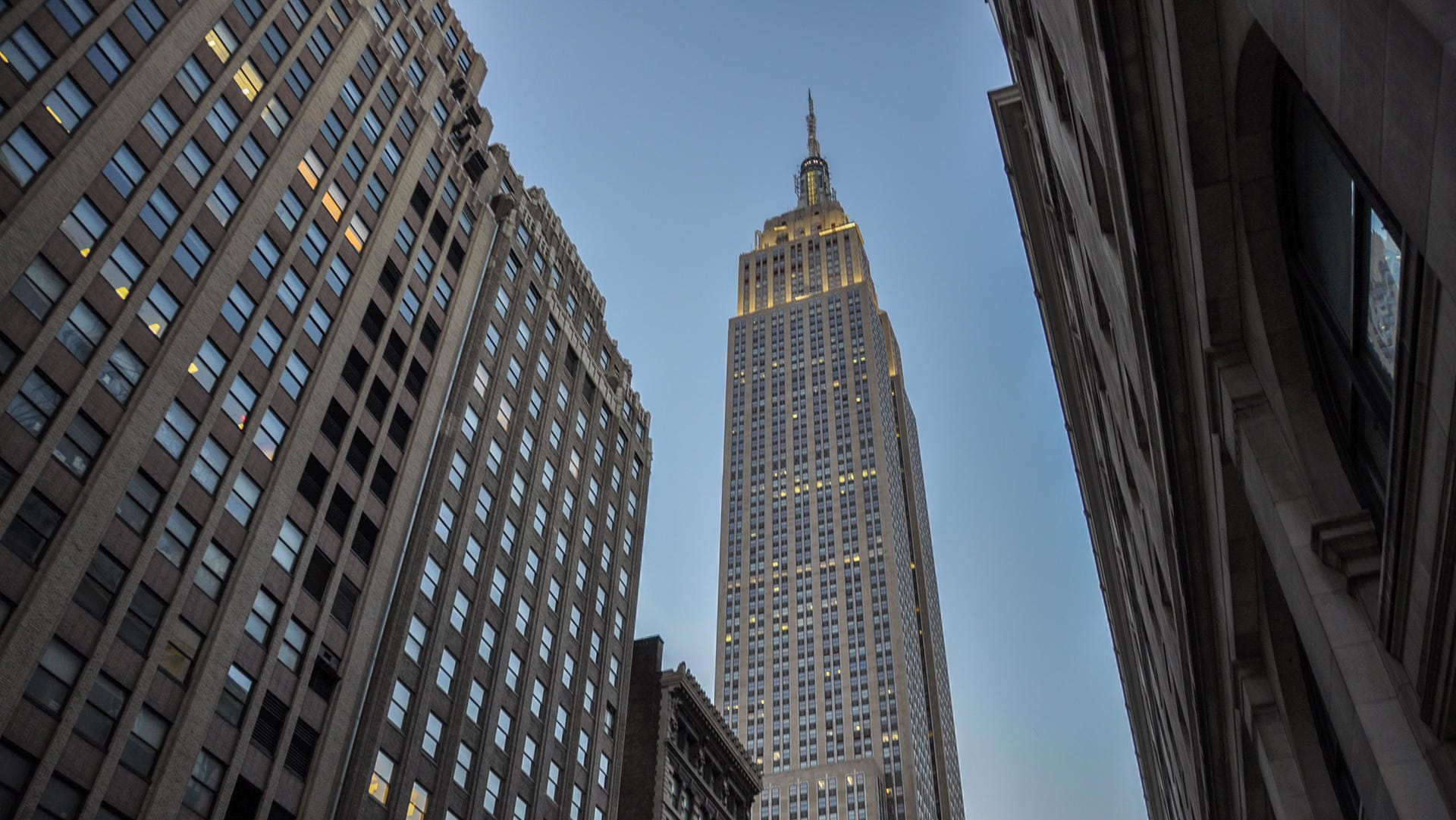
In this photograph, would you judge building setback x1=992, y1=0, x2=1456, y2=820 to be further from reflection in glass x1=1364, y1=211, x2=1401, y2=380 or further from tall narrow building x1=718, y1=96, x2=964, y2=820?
tall narrow building x1=718, y1=96, x2=964, y2=820

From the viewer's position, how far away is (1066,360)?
50500 millimetres

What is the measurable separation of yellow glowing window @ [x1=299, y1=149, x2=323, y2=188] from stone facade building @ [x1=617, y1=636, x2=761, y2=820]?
4066 cm

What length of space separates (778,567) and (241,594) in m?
151

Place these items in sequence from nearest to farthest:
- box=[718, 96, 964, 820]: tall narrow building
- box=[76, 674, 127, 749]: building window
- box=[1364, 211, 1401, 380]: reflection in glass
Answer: box=[1364, 211, 1401, 380]: reflection in glass, box=[76, 674, 127, 749]: building window, box=[718, 96, 964, 820]: tall narrow building

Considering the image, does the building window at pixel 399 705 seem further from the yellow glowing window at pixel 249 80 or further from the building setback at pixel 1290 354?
the building setback at pixel 1290 354

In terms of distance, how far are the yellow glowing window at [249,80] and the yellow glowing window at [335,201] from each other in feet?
17.2

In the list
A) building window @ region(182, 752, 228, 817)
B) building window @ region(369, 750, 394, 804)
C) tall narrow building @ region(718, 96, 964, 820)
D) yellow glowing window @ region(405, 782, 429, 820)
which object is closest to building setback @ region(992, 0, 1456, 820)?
building window @ region(182, 752, 228, 817)

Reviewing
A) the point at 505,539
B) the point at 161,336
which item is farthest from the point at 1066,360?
the point at 161,336

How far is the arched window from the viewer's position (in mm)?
10312

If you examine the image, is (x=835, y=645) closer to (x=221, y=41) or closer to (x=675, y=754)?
(x=675, y=754)

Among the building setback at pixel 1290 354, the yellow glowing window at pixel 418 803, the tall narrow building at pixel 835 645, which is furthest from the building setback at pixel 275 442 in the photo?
the tall narrow building at pixel 835 645

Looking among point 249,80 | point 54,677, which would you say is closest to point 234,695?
point 54,677

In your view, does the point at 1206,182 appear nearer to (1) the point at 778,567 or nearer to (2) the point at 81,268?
(2) the point at 81,268

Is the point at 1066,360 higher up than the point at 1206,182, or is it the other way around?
the point at 1066,360
